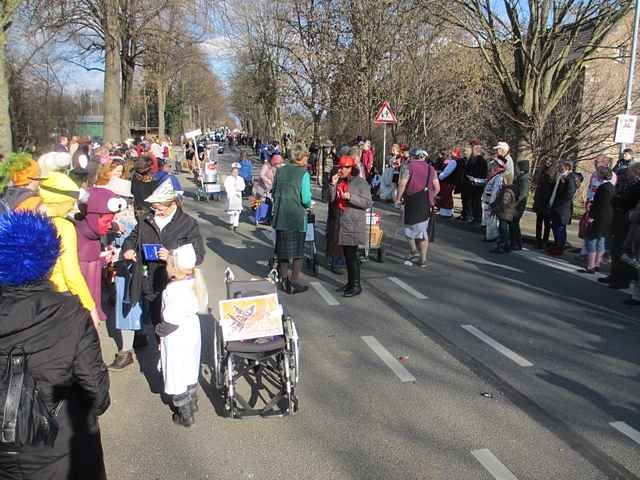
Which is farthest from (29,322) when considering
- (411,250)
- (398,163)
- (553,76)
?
(553,76)

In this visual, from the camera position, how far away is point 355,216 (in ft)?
24.6

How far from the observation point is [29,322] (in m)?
2.34

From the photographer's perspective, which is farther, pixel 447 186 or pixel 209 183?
pixel 209 183

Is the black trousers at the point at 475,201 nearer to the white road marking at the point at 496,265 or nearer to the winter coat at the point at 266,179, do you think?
the white road marking at the point at 496,265

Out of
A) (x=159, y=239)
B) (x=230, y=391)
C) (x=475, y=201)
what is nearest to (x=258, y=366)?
(x=230, y=391)

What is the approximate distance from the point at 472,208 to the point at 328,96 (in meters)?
13.8

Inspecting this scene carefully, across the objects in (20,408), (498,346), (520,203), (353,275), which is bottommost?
(498,346)

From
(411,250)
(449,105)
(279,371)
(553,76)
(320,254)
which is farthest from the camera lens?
(449,105)

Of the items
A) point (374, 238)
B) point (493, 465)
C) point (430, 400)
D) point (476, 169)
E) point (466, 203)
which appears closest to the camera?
point (493, 465)

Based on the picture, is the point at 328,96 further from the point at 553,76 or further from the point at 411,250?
the point at 411,250

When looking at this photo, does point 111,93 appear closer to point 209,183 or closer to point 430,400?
point 209,183

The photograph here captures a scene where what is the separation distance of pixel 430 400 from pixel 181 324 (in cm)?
216

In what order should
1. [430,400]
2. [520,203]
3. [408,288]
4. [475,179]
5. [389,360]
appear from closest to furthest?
[430,400], [389,360], [408,288], [520,203], [475,179]

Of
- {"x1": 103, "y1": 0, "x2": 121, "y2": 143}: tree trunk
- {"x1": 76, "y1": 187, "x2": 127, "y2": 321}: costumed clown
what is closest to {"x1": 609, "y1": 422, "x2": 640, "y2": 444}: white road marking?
{"x1": 76, "y1": 187, "x2": 127, "y2": 321}: costumed clown
